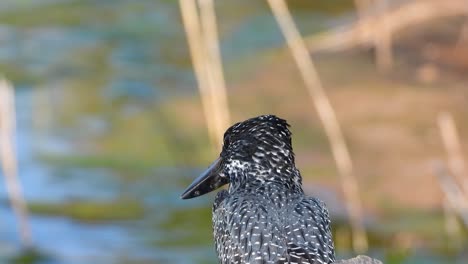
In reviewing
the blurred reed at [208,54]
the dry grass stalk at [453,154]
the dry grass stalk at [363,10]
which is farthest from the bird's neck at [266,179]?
the dry grass stalk at [363,10]

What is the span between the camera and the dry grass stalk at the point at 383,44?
14984 millimetres

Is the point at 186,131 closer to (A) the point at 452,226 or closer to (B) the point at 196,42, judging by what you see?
(B) the point at 196,42

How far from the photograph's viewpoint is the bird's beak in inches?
270

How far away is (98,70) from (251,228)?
35.5ft

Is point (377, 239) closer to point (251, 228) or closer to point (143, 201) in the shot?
point (143, 201)

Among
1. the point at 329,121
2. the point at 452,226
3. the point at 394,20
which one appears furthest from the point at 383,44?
the point at 329,121

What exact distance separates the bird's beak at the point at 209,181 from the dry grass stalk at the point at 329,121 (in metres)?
3.43

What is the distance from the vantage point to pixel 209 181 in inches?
272

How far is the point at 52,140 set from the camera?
587 inches

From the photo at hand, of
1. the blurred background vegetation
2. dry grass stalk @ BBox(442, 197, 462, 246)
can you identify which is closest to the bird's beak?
the blurred background vegetation

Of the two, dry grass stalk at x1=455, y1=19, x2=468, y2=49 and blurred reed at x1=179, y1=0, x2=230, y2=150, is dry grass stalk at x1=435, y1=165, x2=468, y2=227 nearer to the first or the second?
blurred reed at x1=179, y1=0, x2=230, y2=150

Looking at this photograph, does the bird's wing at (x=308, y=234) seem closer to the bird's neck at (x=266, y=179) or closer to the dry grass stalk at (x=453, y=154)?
the bird's neck at (x=266, y=179)

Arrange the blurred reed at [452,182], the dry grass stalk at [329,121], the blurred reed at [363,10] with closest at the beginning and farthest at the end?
the blurred reed at [452,182] < the dry grass stalk at [329,121] < the blurred reed at [363,10]

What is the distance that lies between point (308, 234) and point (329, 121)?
576cm
